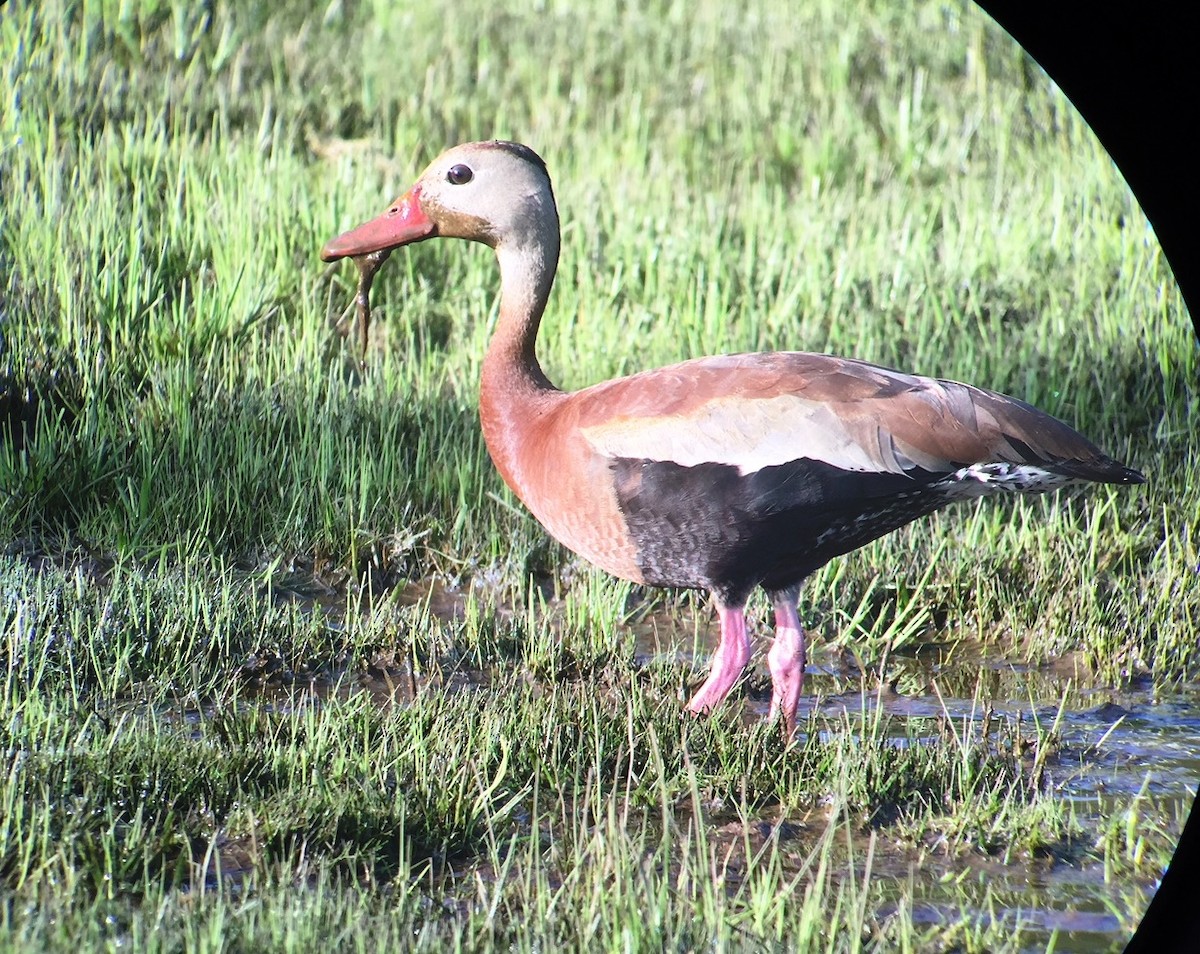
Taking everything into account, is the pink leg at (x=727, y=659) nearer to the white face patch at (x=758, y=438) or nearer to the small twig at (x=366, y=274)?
the white face patch at (x=758, y=438)

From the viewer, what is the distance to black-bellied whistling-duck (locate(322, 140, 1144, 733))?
12.9 feet

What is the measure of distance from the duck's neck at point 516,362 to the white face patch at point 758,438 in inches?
16.4

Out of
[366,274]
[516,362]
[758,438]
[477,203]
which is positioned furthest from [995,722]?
[366,274]

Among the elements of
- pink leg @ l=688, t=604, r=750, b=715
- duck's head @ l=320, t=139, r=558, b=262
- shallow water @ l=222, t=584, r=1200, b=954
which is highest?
duck's head @ l=320, t=139, r=558, b=262

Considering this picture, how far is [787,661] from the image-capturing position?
420cm

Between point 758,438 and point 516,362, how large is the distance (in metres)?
0.88

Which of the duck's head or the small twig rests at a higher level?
the duck's head

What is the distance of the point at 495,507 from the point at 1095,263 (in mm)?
3239

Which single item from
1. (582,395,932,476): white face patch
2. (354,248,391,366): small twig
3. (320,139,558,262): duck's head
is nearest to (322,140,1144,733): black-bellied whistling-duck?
(582,395,932,476): white face patch

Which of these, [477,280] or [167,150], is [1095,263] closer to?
[477,280]

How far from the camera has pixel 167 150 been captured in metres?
7.11

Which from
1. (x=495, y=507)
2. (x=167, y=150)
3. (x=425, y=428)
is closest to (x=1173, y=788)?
(x=495, y=507)

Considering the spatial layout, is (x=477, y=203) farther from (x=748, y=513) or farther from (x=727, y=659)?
(x=727, y=659)

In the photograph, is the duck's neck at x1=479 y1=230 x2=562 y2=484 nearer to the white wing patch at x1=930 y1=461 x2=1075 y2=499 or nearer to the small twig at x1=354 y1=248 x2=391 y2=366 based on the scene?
the small twig at x1=354 y1=248 x2=391 y2=366
